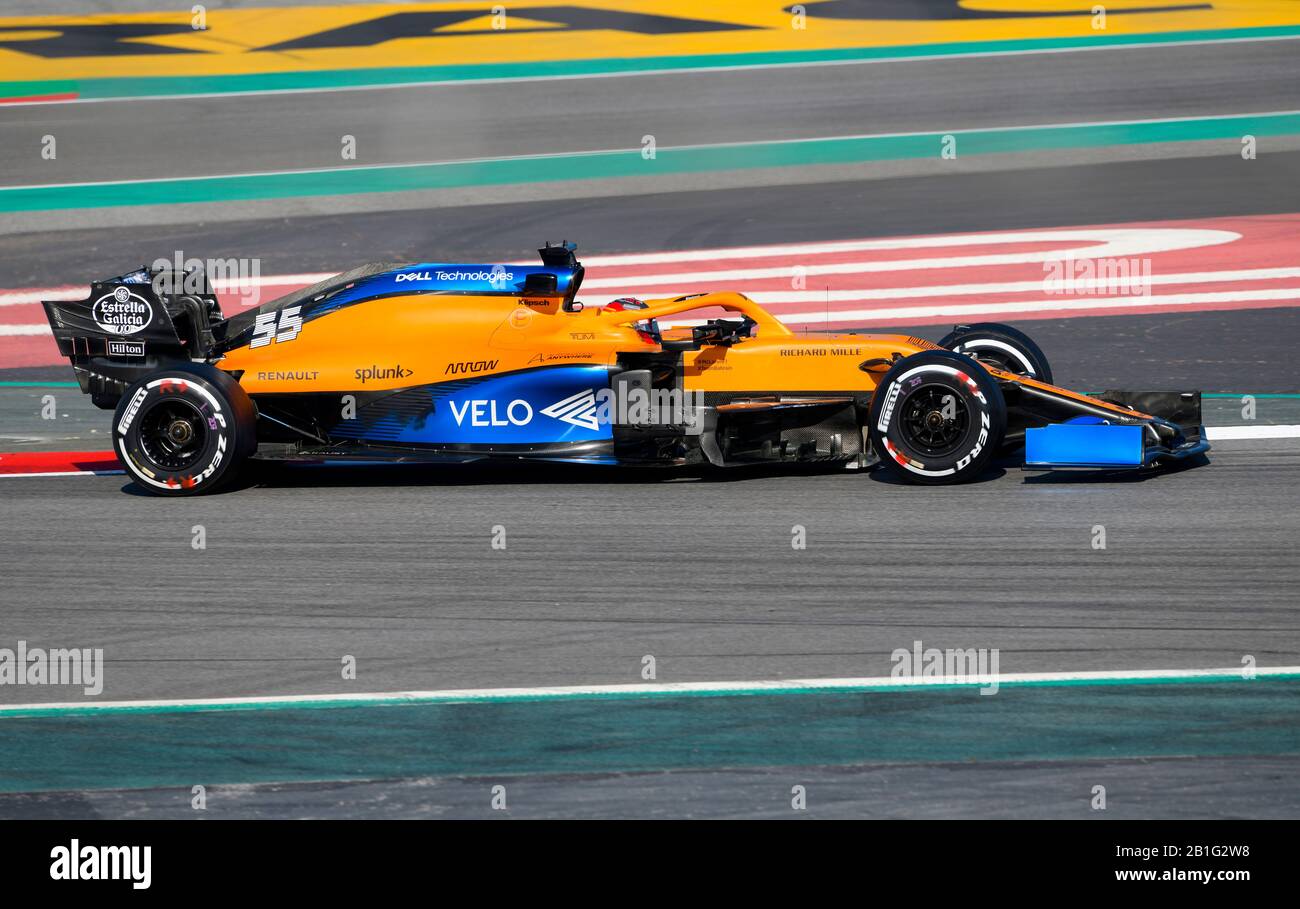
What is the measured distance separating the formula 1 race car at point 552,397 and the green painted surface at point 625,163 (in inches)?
402

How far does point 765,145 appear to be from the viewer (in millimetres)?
21203

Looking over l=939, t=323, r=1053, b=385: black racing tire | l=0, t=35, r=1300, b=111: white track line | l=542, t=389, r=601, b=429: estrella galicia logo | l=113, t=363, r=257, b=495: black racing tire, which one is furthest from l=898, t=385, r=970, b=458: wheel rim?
l=0, t=35, r=1300, b=111: white track line

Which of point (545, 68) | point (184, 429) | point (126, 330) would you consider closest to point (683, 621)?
point (184, 429)

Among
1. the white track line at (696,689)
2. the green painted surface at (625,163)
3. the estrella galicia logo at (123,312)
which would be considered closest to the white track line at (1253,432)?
the white track line at (696,689)

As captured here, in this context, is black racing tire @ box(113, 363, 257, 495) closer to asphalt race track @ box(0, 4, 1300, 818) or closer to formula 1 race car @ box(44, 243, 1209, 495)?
formula 1 race car @ box(44, 243, 1209, 495)

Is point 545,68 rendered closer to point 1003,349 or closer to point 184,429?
point 1003,349

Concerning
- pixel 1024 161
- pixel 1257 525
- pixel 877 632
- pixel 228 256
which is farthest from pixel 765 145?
pixel 877 632

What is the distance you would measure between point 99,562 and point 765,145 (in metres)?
13.9

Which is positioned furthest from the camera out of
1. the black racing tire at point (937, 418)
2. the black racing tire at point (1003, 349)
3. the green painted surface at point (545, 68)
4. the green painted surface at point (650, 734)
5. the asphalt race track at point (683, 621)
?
the green painted surface at point (545, 68)

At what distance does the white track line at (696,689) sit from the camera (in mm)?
6586

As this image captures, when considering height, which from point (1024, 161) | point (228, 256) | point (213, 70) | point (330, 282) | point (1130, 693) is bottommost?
point (1130, 693)

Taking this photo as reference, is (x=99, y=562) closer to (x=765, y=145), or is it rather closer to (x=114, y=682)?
(x=114, y=682)

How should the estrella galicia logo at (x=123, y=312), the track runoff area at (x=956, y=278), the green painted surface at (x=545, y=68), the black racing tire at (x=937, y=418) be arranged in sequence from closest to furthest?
the black racing tire at (x=937, y=418), the estrella galicia logo at (x=123, y=312), the track runoff area at (x=956, y=278), the green painted surface at (x=545, y=68)

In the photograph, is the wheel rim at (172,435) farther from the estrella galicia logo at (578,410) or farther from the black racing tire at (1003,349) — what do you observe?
the black racing tire at (1003,349)
